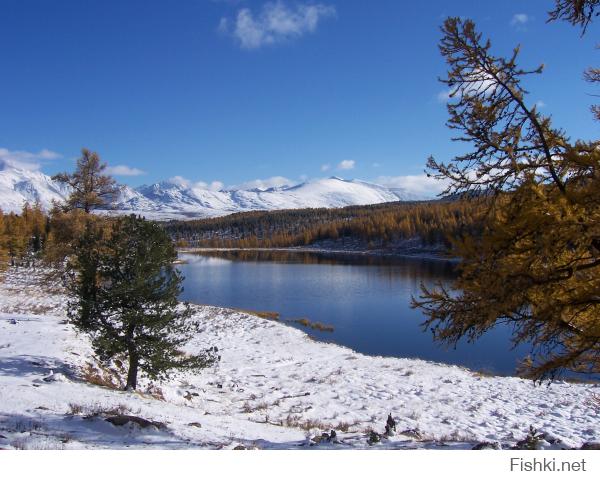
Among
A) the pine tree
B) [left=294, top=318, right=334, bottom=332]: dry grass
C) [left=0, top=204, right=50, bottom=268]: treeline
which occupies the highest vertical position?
[left=0, top=204, right=50, bottom=268]: treeline

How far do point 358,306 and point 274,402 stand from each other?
96.3 feet

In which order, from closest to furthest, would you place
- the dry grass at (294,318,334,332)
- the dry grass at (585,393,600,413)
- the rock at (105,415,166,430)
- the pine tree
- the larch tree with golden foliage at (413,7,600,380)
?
the larch tree with golden foliage at (413,7,600,380) < the rock at (105,415,166,430) < the pine tree < the dry grass at (585,393,600,413) < the dry grass at (294,318,334,332)

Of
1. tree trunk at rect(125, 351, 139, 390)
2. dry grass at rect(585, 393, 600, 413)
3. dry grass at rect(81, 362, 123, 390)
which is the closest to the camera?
tree trunk at rect(125, 351, 139, 390)

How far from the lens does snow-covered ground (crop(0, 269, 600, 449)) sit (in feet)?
32.1

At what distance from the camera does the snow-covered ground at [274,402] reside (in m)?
9.77

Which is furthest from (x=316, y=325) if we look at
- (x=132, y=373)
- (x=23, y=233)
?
(x=23, y=233)

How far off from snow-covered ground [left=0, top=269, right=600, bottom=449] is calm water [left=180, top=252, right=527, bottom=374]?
12.9 feet

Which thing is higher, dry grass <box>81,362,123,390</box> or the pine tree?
the pine tree

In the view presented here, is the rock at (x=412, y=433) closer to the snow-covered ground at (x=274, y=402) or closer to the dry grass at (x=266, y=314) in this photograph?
the snow-covered ground at (x=274, y=402)

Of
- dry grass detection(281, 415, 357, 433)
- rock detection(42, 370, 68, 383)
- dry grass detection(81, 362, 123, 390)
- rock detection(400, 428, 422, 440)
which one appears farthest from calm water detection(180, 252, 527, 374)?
rock detection(42, 370, 68, 383)

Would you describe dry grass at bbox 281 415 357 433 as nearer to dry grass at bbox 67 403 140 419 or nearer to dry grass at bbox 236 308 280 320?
dry grass at bbox 67 403 140 419

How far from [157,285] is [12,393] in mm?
4844

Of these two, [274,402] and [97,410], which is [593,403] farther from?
[97,410]

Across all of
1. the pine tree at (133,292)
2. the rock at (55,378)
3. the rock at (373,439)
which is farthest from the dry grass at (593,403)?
the rock at (55,378)
